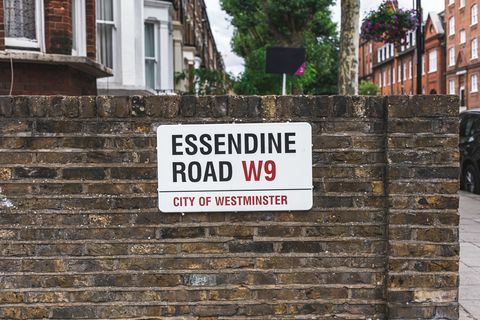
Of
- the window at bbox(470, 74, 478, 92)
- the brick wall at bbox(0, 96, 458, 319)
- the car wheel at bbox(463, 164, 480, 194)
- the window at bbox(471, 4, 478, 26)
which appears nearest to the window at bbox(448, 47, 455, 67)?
the window at bbox(470, 74, 478, 92)

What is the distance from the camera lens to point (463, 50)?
4906cm

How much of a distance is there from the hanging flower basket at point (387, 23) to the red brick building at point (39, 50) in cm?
543

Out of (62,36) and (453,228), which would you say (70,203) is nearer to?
(453,228)

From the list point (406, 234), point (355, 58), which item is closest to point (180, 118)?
point (406, 234)

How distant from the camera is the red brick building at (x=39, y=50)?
304 inches

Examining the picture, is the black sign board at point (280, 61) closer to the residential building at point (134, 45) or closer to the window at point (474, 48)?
the residential building at point (134, 45)

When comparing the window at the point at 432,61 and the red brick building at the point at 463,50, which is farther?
the window at the point at 432,61

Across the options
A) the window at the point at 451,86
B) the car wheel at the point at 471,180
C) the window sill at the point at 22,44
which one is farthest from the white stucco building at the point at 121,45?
the window at the point at 451,86

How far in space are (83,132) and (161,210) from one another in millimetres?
720

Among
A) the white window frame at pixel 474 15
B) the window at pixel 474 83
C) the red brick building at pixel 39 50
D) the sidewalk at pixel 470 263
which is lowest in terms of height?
the sidewalk at pixel 470 263

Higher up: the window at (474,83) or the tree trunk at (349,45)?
the window at (474,83)

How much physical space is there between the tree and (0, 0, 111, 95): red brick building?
27.0ft

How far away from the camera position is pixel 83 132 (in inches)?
153

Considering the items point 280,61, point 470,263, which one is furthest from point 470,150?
point 470,263
